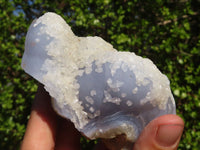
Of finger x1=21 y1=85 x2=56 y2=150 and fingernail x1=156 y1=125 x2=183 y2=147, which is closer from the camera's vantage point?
fingernail x1=156 y1=125 x2=183 y2=147

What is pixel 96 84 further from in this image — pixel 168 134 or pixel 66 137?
pixel 66 137

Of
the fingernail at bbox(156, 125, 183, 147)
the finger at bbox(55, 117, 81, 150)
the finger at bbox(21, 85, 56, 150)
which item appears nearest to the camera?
the fingernail at bbox(156, 125, 183, 147)

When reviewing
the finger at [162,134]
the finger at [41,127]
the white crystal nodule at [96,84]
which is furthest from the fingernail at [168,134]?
the finger at [41,127]

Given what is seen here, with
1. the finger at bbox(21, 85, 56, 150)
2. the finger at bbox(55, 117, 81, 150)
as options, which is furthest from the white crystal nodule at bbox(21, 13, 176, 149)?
the finger at bbox(55, 117, 81, 150)

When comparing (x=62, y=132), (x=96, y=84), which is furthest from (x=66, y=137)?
(x=96, y=84)

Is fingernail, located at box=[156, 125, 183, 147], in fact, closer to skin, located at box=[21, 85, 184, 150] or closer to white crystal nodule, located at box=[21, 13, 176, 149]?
skin, located at box=[21, 85, 184, 150]

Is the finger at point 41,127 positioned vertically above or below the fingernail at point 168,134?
below

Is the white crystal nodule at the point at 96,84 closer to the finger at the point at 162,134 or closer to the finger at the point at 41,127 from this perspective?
the finger at the point at 162,134
